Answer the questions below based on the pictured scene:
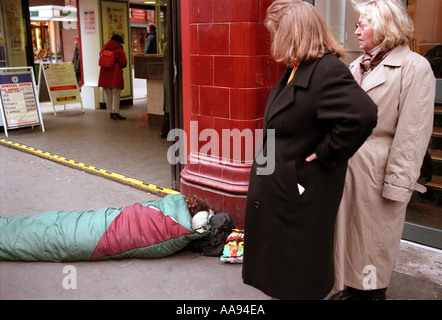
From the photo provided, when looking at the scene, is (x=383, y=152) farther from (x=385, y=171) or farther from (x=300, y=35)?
(x=300, y=35)

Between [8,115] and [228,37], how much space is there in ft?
18.8

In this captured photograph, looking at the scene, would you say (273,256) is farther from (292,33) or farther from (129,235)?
(129,235)

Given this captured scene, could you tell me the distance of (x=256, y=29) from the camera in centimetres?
384

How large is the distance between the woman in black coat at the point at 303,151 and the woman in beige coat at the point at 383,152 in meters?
0.40

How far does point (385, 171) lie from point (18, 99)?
23.9 ft

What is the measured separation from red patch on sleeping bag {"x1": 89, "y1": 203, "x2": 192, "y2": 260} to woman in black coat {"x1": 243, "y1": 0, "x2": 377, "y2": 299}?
131 cm

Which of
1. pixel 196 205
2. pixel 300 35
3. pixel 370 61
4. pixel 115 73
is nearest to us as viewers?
pixel 300 35

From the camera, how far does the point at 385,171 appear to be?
2.67 meters

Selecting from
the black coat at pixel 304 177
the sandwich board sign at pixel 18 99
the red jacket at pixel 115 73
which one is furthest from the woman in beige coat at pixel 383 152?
the red jacket at pixel 115 73

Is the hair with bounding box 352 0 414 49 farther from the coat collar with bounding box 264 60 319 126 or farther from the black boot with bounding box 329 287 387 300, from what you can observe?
the black boot with bounding box 329 287 387 300

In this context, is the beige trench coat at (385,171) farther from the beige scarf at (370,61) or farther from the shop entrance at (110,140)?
the shop entrance at (110,140)

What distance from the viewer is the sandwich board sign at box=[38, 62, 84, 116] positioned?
1035 cm

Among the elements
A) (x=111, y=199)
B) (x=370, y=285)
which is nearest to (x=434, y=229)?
(x=370, y=285)

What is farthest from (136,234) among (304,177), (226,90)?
(304,177)
